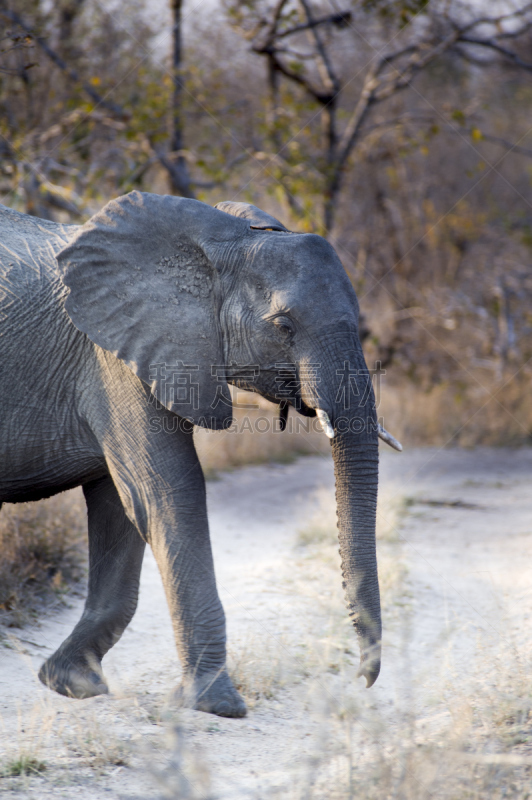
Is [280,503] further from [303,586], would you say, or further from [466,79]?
[466,79]

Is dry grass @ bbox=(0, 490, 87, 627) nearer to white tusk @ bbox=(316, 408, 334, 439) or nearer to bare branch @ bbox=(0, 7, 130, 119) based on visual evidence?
white tusk @ bbox=(316, 408, 334, 439)

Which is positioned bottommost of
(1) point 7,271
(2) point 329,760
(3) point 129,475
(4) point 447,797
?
(2) point 329,760

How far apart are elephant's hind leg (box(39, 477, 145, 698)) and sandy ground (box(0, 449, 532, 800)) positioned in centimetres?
14

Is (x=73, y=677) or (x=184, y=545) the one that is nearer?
(x=184, y=545)

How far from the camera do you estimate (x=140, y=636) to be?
5086 millimetres

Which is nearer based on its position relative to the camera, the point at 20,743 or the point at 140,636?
the point at 20,743

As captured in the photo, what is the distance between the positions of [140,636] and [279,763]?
195cm

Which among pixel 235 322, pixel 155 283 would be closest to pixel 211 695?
pixel 235 322

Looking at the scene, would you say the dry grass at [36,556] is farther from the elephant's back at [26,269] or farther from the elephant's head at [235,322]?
the elephant's head at [235,322]

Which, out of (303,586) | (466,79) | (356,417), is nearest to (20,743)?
(356,417)

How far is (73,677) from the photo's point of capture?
13.0 ft

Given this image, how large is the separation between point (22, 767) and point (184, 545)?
1.05 m

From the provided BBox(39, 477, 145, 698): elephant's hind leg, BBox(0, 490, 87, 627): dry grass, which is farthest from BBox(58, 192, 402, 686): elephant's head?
BBox(0, 490, 87, 627): dry grass

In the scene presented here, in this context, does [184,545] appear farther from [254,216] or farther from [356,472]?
[254,216]
